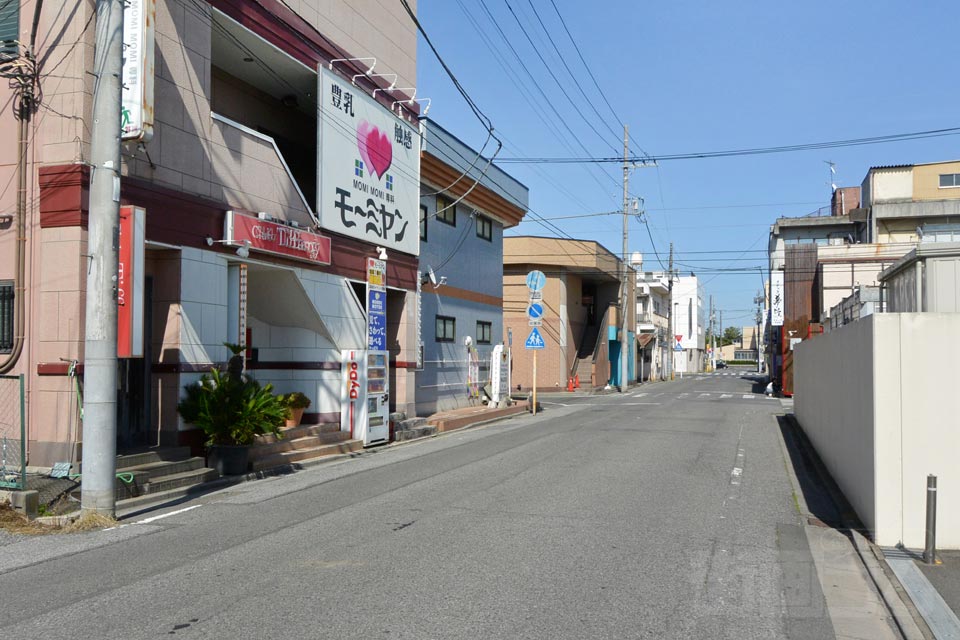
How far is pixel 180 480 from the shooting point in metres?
11.6

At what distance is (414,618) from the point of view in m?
5.81

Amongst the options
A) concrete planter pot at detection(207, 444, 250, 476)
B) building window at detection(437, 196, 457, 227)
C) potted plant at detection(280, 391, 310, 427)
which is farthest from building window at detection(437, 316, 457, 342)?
concrete planter pot at detection(207, 444, 250, 476)

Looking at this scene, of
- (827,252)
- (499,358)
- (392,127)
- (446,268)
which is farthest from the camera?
(827,252)

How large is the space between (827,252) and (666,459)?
1345 inches

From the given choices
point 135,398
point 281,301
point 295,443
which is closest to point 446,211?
point 281,301

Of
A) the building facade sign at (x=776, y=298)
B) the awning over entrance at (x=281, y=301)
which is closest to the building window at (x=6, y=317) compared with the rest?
the awning over entrance at (x=281, y=301)

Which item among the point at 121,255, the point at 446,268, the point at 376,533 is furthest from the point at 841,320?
A: the point at 446,268

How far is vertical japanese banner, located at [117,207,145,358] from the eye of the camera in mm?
10617

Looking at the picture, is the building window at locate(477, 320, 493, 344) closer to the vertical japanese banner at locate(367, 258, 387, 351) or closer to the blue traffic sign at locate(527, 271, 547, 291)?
the blue traffic sign at locate(527, 271, 547, 291)

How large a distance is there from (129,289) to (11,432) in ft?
8.71

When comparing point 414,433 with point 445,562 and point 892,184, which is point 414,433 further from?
point 892,184

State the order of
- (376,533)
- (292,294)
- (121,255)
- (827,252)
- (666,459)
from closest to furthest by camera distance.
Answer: (376,533), (121,255), (666,459), (292,294), (827,252)

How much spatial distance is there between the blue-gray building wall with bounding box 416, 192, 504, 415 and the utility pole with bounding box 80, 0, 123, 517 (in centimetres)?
Result: 1419

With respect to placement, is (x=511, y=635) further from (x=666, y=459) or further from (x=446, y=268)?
(x=446, y=268)
